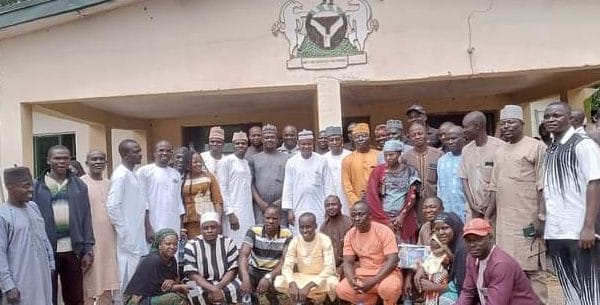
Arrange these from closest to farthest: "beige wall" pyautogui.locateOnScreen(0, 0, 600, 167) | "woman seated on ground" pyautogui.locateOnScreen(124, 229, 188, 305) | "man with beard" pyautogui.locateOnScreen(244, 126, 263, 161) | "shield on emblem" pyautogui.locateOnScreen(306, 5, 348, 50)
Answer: "woman seated on ground" pyautogui.locateOnScreen(124, 229, 188, 305) → "man with beard" pyautogui.locateOnScreen(244, 126, 263, 161) → "beige wall" pyautogui.locateOnScreen(0, 0, 600, 167) → "shield on emblem" pyautogui.locateOnScreen(306, 5, 348, 50)

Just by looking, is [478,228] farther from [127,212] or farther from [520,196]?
[127,212]

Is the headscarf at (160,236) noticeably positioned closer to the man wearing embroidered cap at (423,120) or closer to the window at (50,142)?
the man wearing embroidered cap at (423,120)

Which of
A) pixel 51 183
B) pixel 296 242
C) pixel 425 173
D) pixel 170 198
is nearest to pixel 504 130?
pixel 425 173

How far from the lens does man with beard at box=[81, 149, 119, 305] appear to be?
701cm

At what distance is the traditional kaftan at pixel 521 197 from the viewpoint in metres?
6.06

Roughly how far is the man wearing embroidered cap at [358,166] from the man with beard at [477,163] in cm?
107

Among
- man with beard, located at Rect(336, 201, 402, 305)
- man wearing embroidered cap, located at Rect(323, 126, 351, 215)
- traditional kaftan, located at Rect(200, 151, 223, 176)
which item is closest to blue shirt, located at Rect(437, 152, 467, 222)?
man with beard, located at Rect(336, 201, 402, 305)

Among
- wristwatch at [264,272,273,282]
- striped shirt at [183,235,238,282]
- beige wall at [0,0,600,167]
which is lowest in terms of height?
wristwatch at [264,272,273,282]

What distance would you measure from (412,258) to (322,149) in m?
1.94

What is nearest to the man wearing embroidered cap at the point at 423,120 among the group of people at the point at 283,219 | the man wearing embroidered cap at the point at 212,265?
the group of people at the point at 283,219

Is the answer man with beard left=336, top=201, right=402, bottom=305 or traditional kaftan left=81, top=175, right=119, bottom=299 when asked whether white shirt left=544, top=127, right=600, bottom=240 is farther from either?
traditional kaftan left=81, top=175, right=119, bottom=299

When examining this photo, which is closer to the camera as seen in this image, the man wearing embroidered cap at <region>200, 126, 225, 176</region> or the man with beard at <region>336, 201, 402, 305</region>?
the man with beard at <region>336, 201, 402, 305</region>

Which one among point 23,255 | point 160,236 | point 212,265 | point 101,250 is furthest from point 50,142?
point 23,255

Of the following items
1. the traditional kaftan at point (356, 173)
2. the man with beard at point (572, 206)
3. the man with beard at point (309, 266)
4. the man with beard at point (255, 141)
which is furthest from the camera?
the man with beard at point (255, 141)
